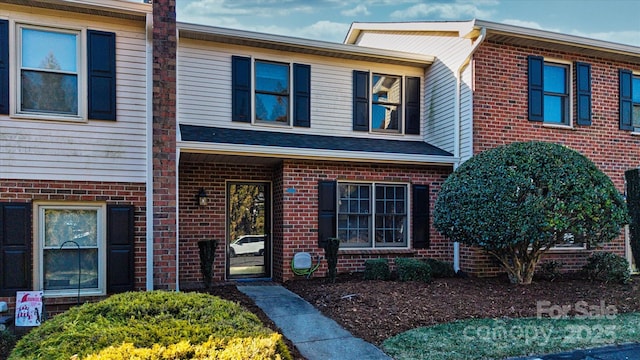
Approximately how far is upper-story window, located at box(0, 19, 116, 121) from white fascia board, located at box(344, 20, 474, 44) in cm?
646

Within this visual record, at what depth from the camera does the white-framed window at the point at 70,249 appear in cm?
667

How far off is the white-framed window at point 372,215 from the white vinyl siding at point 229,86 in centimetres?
129

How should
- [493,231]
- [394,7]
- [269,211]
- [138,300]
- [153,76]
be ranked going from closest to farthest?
[138,300] → [153,76] → [493,231] → [269,211] → [394,7]

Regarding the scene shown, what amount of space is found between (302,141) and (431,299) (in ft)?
12.6

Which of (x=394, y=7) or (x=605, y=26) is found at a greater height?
(x=394, y=7)

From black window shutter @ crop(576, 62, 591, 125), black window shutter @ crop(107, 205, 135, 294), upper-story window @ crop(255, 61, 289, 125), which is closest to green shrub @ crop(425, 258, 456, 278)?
upper-story window @ crop(255, 61, 289, 125)

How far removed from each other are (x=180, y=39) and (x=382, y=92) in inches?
174

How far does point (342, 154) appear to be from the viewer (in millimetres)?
8680

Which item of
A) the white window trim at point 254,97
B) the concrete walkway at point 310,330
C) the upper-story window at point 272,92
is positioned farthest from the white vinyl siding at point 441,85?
the concrete walkway at point 310,330

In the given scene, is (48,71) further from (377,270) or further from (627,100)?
(627,100)

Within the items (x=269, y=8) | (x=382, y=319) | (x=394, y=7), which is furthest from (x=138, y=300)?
(x=394, y=7)

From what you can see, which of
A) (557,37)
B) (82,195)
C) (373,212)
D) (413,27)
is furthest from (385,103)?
(82,195)

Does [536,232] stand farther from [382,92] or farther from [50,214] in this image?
[50,214]

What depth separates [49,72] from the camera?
6754mm
